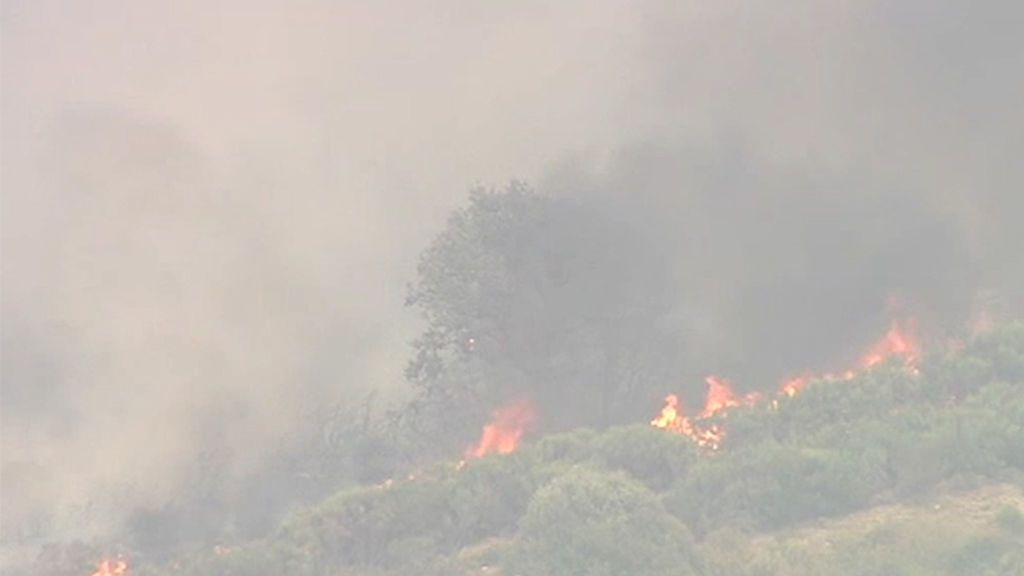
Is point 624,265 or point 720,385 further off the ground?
point 624,265

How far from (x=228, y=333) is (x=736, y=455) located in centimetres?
2179

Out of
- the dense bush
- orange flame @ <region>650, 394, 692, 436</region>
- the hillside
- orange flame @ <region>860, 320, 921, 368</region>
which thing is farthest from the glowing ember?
the dense bush

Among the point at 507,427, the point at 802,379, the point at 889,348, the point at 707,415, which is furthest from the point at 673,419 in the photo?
the point at 889,348

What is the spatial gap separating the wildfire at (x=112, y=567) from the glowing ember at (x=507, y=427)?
776 cm

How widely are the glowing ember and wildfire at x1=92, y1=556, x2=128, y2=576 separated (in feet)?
25.5

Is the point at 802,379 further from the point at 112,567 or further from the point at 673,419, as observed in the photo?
the point at 112,567

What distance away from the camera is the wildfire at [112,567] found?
94.5ft

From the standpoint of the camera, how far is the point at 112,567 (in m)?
29.6

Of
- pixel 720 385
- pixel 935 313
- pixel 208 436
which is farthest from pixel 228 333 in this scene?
pixel 935 313

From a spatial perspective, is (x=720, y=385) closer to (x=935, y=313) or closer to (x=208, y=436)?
(x=935, y=313)

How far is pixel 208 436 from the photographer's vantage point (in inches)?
1571

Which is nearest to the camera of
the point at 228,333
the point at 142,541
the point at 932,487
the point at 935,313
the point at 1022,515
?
the point at 1022,515

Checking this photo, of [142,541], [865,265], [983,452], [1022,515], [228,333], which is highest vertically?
[228,333]

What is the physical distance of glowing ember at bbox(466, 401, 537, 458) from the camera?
34.9 m
